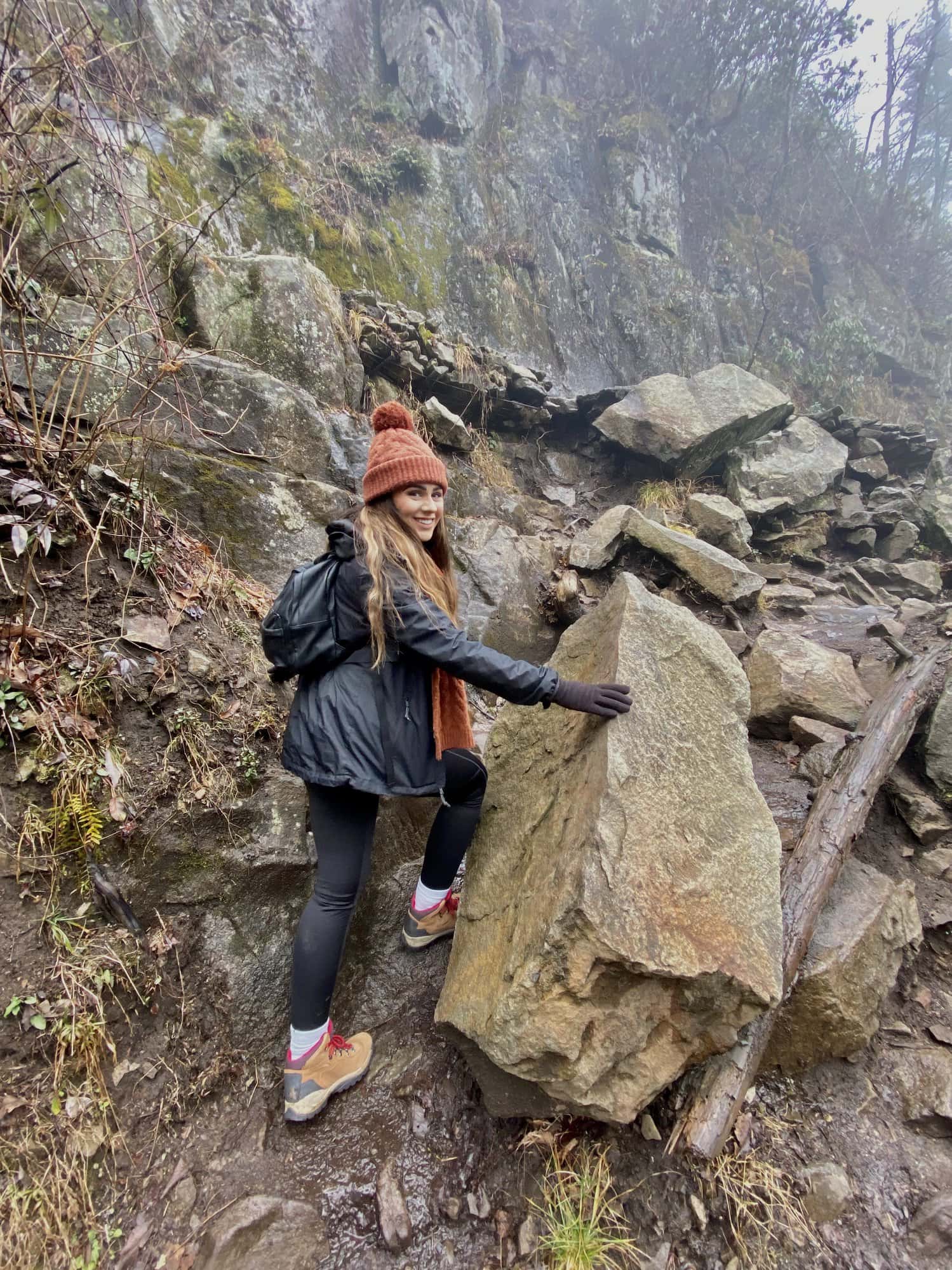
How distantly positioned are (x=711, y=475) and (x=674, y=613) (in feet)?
26.5

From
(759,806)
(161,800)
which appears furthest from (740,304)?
(161,800)

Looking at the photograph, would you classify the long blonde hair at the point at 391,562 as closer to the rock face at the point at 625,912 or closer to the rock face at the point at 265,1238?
the rock face at the point at 625,912

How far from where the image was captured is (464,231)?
Result: 1169 cm

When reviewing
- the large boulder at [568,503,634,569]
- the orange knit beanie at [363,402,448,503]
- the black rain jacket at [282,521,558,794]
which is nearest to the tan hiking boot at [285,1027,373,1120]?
the black rain jacket at [282,521,558,794]

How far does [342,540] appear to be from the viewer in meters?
2.20

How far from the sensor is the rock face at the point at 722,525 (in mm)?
8617

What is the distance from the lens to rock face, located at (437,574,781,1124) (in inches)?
77.5

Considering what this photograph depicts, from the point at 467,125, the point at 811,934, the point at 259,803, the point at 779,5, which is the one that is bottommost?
the point at 259,803

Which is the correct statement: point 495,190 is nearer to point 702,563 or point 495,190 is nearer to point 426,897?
point 702,563

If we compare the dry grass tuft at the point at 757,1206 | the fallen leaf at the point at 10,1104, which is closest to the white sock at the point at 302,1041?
the fallen leaf at the point at 10,1104

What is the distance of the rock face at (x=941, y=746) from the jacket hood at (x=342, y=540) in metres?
4.20

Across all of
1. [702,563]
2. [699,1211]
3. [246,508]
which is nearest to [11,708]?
[246,508]

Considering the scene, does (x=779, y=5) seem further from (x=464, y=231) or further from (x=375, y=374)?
(x=375, y=374)

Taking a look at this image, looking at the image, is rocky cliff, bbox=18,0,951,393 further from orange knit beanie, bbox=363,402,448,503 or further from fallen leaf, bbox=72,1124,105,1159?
fallen leaf, bbox=72,1124,105,1159
